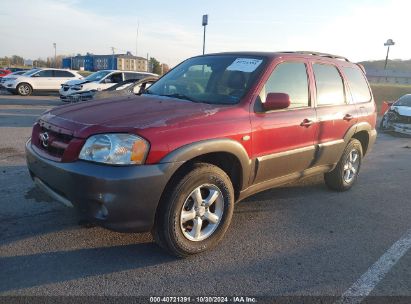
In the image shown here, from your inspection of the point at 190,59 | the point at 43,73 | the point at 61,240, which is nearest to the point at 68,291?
the point at 61,240

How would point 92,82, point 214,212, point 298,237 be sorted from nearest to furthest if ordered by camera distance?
Answer: point 214,212 → point 298,237 → point 92,82

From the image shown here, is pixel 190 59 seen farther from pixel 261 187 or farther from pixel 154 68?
pixel 154 68

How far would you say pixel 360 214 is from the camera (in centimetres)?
468

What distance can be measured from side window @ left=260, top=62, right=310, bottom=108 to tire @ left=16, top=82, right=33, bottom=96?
18122mm

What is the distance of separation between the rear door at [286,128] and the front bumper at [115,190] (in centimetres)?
109

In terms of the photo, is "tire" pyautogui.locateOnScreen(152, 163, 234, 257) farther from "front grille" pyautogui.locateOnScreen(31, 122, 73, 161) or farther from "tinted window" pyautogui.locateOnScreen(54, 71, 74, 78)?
"tinted window" pyautogui.locateOnScreen(54, 71, 74, 78)

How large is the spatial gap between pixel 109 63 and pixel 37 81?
5956cm

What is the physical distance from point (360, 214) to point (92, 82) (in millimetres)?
13499

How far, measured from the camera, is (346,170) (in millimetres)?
5496

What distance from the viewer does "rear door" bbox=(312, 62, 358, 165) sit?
15.1ft

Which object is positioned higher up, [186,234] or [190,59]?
[190,59]

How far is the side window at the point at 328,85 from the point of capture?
461cm

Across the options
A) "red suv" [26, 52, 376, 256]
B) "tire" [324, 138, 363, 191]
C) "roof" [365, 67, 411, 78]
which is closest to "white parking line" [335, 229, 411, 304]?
"red suv" [26, 52, 376, 256]

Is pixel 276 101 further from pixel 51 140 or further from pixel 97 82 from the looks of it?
pixel 97 82
